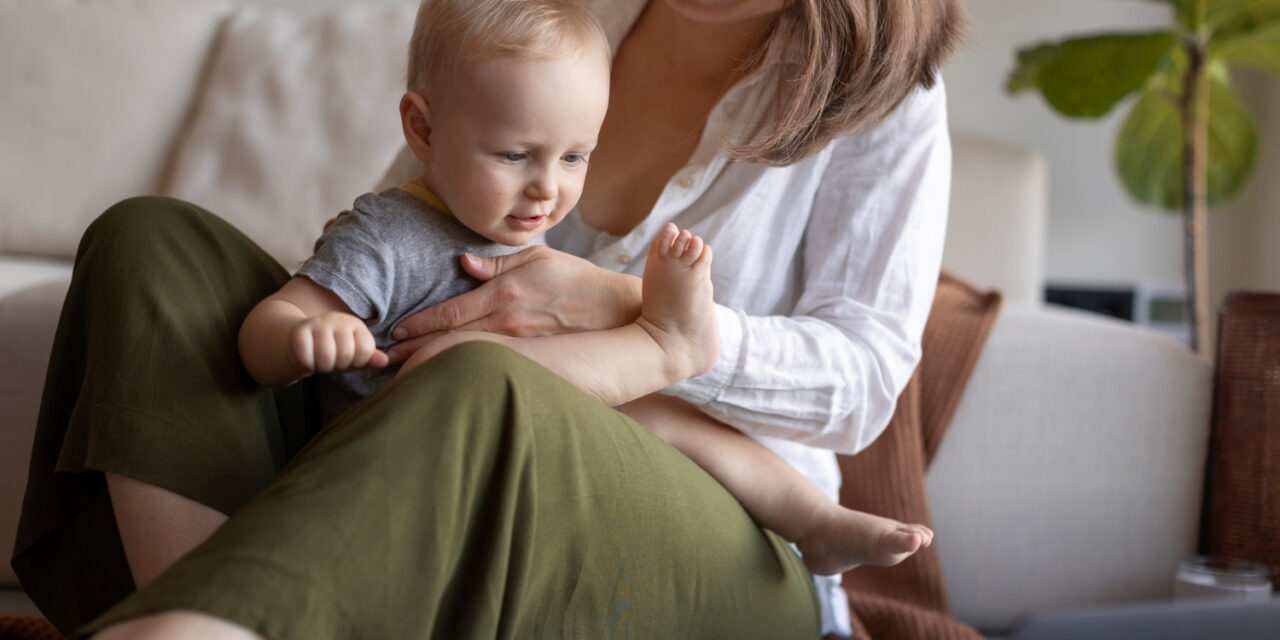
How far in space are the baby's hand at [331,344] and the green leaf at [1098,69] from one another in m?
1.63

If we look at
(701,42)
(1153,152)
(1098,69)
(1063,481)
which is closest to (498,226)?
(701,42)

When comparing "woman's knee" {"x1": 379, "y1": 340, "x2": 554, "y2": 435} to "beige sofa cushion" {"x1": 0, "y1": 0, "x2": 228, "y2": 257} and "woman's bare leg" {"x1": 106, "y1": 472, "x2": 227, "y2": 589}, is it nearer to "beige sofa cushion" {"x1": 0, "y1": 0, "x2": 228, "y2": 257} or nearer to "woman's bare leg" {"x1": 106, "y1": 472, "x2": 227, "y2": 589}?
"woman's bare leg" {"x1": 106, "y1": 472, "x2": 227, "y2": 589}

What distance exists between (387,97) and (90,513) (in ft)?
3.80

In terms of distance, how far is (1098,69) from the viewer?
1.94 meters

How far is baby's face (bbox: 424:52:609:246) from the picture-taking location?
0.80 metres

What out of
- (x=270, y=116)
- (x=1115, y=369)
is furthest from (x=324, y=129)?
(x=1115, y=369)

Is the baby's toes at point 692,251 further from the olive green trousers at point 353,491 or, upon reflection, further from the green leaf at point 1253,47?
the green leaf at point 1253,47

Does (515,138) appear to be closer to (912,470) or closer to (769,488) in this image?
(769,488)

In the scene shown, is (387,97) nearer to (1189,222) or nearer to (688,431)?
(688,431)

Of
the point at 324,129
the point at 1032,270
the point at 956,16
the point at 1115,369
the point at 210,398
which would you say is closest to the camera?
the point at 210,398

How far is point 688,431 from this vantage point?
0.91 metres

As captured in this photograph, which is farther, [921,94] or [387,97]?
[387,97]

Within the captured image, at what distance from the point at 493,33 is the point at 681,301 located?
9.5 inches

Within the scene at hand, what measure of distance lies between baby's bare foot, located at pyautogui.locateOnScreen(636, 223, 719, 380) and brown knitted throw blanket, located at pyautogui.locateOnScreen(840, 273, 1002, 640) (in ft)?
1.62
